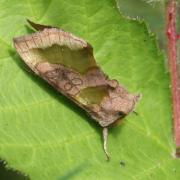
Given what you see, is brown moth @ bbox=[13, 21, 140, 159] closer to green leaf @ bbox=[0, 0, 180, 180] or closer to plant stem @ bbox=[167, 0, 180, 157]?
green leaf @ bbox=[0, 0, 180, 180]

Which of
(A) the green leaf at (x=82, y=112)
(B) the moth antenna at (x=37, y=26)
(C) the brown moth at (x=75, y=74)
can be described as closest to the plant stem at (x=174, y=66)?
(A) the green leaf at (x=82, y=112)

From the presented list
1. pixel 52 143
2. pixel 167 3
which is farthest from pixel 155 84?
pixel 52 143

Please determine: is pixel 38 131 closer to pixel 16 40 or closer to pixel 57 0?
pixel 16 40

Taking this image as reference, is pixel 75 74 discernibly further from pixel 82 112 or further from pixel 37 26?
pixel 37 26

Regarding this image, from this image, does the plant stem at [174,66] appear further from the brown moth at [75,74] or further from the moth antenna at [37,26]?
the moth antenna at [37,26]

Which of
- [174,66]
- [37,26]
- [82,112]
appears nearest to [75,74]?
[82,112]

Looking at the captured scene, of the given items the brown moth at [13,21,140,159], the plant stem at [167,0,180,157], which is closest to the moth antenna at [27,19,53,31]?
the brown moth at [13,21,140,159]
